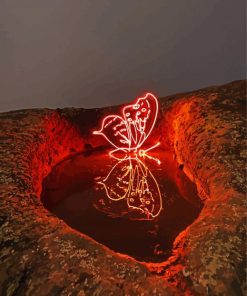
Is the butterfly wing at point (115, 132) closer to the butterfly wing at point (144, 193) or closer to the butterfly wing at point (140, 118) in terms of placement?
the butterfly wing at point (140, 118)

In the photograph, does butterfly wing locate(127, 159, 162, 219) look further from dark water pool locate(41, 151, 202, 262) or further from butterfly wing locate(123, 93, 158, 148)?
butterfly wing locate(123, 93, 158, 148)

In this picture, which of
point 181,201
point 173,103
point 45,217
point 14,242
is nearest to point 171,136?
point 173,103

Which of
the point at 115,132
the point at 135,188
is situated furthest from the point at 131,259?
the point at 115,132

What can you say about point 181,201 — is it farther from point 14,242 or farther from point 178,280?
point 14,242

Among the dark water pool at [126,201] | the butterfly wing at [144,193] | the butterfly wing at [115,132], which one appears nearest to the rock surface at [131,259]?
the dark water pool at [126,201]

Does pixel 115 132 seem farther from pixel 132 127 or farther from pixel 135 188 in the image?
pixel 135 188

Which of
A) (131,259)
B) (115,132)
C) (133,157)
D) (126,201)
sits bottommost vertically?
(131,259)

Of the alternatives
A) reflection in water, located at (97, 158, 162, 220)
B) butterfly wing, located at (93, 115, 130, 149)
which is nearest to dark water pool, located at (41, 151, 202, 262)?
reflection in water, located at (97, 158, 162, 220)
